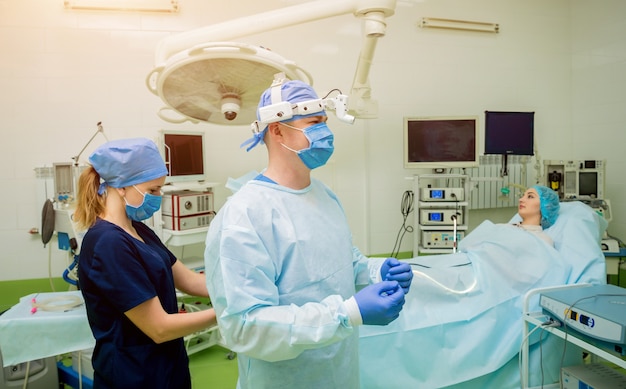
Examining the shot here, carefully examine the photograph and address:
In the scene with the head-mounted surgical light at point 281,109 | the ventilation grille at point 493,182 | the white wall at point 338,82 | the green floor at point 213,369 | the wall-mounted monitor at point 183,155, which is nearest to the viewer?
the head-mounted surgical light at point 281,109

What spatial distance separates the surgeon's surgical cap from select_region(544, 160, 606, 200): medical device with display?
10.2 feet

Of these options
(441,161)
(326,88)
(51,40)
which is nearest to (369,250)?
(441,161)

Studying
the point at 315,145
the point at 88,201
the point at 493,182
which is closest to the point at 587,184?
the point at 493,182

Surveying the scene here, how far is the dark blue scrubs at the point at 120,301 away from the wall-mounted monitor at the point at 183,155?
1352mm

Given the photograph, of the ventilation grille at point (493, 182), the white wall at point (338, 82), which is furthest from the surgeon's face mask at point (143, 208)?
the ventilation grille at point (493, 182)

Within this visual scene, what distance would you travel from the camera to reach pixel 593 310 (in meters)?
1.53

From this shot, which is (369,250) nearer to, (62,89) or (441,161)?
(441,161)

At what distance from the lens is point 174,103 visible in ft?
6.07

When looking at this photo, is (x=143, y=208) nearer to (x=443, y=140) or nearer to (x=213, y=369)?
(x=213, y=369)

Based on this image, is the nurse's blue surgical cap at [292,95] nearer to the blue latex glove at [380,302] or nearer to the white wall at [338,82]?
the blue latex glove at [380,302]

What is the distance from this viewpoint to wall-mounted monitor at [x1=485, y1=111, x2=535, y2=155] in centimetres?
306

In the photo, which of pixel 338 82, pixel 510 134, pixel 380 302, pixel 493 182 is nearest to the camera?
pixel 380 302

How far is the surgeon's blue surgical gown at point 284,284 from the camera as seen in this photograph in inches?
33.8

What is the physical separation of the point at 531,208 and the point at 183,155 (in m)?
2.36
